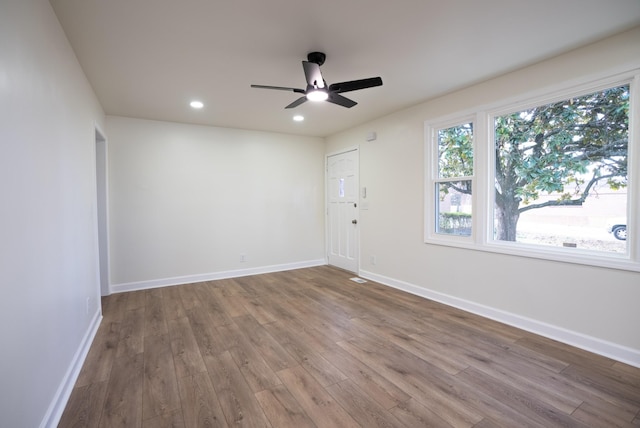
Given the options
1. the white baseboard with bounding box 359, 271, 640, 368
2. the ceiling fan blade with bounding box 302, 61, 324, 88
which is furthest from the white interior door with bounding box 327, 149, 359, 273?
the ceiling fan blade with bounding box 302, 61, 324, 88

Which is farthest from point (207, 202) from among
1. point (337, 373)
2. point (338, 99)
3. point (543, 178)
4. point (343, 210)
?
point (543, 178)

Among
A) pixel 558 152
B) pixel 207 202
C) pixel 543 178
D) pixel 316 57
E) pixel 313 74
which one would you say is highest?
pixel 316 57

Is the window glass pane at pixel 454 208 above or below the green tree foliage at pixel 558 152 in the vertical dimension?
below

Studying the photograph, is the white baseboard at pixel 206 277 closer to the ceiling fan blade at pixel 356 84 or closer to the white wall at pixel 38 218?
the white wall at pixel 38 218

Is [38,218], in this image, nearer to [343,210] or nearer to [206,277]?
[206,277]

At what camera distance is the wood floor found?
1757 millimetres

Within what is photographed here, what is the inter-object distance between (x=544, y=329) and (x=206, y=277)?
4.42m

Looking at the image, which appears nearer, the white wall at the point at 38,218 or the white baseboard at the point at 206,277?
the white wall at the point at 38,218

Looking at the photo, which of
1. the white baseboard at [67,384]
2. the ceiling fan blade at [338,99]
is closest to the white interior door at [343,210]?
the ceiling fan blade at [338,99]

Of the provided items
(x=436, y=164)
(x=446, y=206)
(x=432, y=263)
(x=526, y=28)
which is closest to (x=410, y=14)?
(x=526, y=28)

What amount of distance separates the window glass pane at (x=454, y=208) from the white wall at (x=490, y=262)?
0.23 m

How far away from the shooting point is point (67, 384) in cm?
196

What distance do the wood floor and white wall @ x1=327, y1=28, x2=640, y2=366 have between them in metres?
0.23

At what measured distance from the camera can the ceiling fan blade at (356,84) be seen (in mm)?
2434
